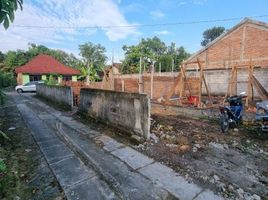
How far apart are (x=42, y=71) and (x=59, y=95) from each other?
18750 mm

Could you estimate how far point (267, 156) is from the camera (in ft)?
14.1

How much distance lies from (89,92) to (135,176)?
537 cm

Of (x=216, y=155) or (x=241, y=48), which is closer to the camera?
(x=216, y=155)

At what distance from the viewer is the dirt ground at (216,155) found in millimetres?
3252

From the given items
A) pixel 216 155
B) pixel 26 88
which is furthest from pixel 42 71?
pixel 216 155

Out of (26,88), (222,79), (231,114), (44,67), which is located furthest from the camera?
(44,67)

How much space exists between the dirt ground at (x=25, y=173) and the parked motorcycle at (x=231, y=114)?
16.0 ft

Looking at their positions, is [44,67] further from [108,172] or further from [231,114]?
[108,172]

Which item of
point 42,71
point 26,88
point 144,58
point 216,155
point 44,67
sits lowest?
point 216,155

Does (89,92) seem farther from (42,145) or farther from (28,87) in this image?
(28,87)

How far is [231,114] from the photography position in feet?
20.4

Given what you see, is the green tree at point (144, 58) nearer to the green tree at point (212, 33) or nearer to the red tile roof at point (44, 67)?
the red tile roof at point (44, 67)

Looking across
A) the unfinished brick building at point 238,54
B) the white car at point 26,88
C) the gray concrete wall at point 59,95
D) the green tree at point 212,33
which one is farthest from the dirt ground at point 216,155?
the green tree at point 212,33

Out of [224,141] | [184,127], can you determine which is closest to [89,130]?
[184,127]
